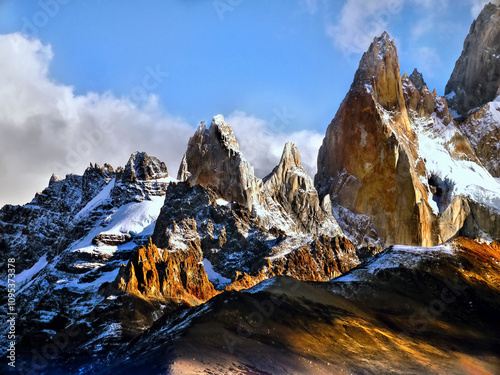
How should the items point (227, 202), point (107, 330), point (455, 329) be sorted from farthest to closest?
point (227, 202)
point (107, 330)
point (455, 329)

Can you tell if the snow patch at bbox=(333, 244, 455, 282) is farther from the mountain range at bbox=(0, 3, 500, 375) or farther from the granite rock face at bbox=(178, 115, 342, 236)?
the granite rock face at bbox=(178, 115, 342, 236)

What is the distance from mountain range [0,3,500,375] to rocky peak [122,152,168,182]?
439mm

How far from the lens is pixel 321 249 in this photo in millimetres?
160000

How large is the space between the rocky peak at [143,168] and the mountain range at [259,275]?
1.44ft

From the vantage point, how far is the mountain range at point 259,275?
73.4 metres

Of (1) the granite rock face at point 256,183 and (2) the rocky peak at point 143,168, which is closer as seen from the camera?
(1) the granite rock face at point 256,183

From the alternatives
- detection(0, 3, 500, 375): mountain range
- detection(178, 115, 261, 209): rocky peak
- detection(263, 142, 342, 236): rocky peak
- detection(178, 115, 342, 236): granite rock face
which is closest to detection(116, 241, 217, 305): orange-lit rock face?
detection(0, 3, 500, 375): mountain range

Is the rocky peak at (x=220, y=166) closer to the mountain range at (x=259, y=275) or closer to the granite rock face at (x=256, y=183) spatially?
the granite rock face at (x=256, y=183)

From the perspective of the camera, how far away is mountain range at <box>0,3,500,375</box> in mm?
73375

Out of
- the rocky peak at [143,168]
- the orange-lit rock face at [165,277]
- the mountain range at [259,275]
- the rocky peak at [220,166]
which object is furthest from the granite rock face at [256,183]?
the orange-lit rock face at [165,277]

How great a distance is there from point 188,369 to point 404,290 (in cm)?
4441

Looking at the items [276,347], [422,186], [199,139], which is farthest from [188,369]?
[422,186]

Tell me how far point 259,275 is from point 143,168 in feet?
185

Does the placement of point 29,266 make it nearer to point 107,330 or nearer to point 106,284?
point 106,284
